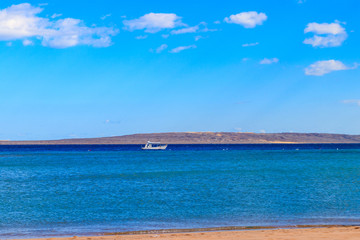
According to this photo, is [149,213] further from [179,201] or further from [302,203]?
[302,203]

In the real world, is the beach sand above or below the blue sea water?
above

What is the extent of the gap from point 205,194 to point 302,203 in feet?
27.7

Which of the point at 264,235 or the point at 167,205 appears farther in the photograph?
the point at 167,205

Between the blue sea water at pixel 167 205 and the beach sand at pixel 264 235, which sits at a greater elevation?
the beach sand at pixel 264 235

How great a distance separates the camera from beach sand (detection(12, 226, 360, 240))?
1842 cm

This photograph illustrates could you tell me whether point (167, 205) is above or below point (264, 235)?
below

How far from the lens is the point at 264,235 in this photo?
19.2 meters

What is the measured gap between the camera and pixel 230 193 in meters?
36.8

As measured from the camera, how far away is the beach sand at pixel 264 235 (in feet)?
60.4

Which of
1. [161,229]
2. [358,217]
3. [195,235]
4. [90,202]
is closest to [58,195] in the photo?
[90,202]

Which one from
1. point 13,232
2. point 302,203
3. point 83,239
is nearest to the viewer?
point 83,239

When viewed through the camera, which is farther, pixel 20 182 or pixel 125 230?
pixel 20 182

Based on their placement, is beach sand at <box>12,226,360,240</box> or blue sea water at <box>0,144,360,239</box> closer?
beach sand at <box>12,226,360,240</box>

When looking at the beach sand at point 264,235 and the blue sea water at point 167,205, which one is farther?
the blue sea water at point 167,205
